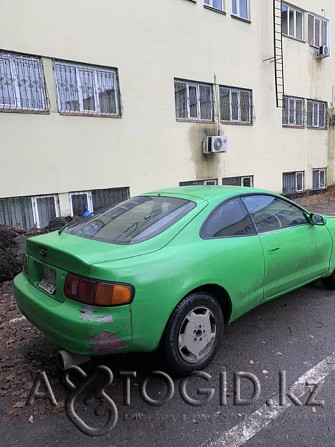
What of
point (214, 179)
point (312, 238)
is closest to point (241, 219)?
point (312, 238)

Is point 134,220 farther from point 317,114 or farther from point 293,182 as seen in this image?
point 317,114

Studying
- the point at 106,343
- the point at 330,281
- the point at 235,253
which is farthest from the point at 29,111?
the point at 330,281

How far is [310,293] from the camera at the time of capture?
4375mm

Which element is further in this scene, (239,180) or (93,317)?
(239,180)

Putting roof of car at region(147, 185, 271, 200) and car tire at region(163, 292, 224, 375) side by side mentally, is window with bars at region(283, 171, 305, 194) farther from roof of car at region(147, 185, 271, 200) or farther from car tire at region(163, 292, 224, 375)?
car tire at region(163, 292, 224, 375)

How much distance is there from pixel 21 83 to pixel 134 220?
197 inches

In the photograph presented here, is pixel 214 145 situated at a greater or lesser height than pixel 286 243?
greater

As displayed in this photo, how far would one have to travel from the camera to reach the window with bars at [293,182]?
12.8 metres

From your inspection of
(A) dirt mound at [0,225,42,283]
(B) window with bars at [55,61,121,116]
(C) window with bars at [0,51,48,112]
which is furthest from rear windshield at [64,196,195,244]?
(B) window with bars at [55,61,121,116]

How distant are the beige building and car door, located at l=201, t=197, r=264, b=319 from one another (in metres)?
4.89

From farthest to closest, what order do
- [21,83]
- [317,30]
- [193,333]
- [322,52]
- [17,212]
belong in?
[317,30] → [322,52] → [17,212] → [21,83] → [193,333]

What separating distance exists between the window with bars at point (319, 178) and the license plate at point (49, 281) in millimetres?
13541

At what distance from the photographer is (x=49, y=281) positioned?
2.70 meters

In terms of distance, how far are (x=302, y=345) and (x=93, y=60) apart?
22.7 ft
